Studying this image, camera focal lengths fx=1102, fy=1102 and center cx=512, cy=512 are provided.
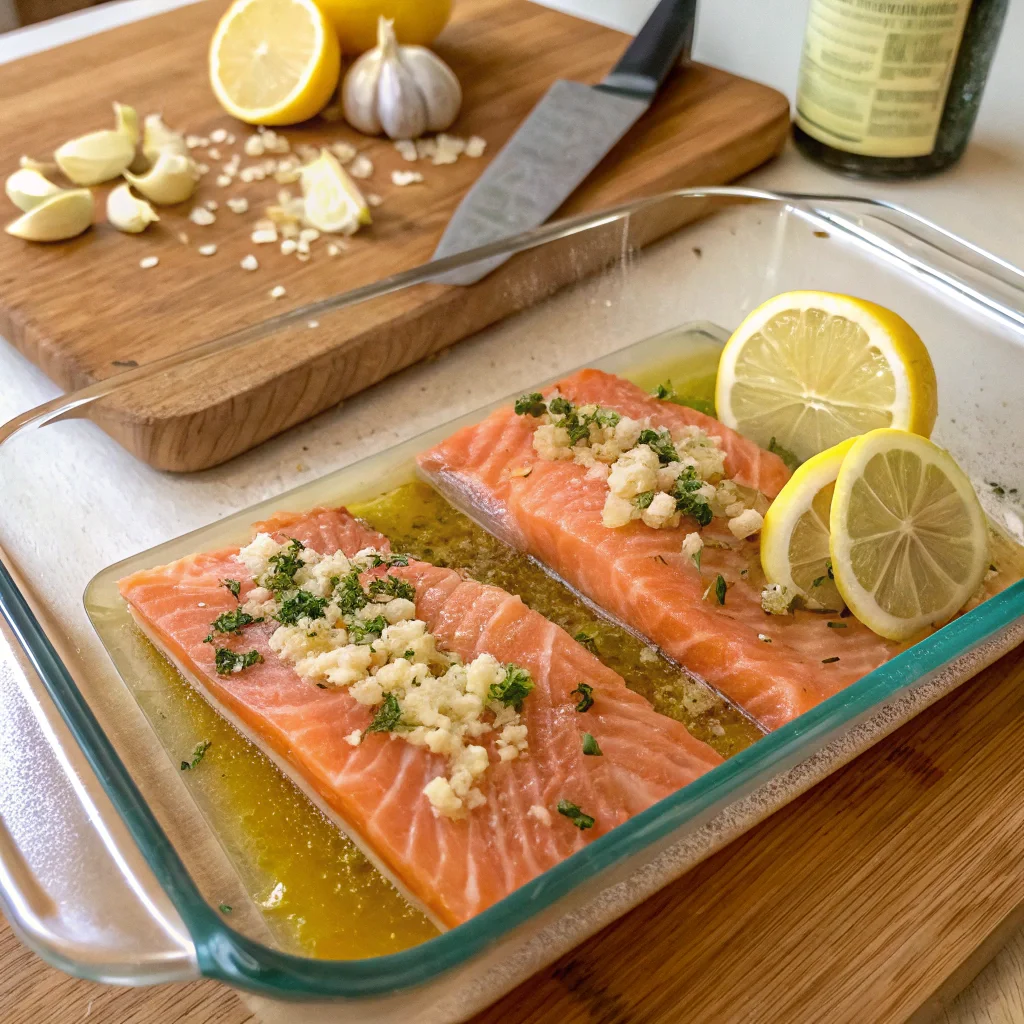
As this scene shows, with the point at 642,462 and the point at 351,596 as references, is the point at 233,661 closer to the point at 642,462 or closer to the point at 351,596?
the point at 351,596

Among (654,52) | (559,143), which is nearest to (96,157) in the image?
(559,143)

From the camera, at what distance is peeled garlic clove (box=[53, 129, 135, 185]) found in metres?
2.38

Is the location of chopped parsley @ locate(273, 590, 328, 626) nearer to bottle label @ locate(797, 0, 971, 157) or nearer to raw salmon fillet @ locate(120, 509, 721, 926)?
raw salmon fillet @ locate(120, 509, 721, 926)

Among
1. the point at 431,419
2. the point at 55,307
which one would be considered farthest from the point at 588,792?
the point at 55,307

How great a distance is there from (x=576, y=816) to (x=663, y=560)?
47cm

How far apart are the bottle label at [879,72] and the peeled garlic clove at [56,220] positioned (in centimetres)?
156

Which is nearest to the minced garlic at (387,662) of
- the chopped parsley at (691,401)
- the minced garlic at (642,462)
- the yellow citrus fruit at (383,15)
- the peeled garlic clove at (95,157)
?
the minced garlic at (642,462)

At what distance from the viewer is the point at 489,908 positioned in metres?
0.98

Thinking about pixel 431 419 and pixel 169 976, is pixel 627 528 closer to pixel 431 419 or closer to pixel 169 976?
pixel 431 419

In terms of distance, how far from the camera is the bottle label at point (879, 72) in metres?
2.15

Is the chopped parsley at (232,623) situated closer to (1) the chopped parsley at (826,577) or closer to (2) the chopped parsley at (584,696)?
(2) the chopped parsley at (584,696)

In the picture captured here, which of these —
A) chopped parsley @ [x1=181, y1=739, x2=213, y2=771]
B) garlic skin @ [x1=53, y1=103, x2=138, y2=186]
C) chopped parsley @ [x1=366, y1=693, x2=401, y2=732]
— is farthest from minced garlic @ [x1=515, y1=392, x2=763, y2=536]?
garlic skin @ [x1=53, y1=103, x2=138, y2=186]

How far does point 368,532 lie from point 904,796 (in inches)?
33.1

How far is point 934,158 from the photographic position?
2551mm
